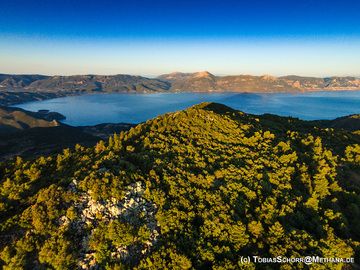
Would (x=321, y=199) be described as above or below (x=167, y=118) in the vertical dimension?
below

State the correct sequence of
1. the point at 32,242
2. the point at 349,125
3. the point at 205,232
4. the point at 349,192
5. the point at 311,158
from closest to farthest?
the point at 32,242 → the point at 205,232 → the point at 349,192 → the point at 311,158 → the point at 349,125

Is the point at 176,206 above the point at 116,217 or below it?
below

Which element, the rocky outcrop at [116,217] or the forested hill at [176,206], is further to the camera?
the forested hill at [176,206]

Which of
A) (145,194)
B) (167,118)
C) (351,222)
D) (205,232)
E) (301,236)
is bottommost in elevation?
(351,222)

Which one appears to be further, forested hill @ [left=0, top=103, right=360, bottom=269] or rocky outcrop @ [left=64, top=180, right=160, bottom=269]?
forested hill @ [left=0, top=103, right=360, bottom=269]

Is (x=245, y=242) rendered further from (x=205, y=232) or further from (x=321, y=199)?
(x=321, y=199)

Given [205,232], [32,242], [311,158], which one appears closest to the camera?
[32,242]

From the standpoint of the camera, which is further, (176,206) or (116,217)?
(176,206)

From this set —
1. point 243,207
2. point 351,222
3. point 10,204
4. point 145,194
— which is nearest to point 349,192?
point 351,222
